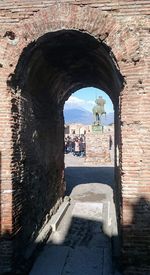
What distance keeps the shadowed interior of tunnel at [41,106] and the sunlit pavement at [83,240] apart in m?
0.47

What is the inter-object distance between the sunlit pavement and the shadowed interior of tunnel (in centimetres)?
47

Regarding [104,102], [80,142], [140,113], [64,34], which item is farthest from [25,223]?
[80,142]

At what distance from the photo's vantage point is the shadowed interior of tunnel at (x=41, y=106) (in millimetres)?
5984

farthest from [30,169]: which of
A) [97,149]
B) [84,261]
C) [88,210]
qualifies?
[97,149]

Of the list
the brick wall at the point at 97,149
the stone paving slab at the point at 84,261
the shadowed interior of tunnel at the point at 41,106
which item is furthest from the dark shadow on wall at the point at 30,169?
the brick wall at the point at 97,149

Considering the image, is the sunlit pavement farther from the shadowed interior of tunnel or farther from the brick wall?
the brick wall

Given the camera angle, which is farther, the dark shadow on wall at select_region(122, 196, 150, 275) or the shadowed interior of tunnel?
the shadowed interior of tunnel

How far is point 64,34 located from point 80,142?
2266 centimetres

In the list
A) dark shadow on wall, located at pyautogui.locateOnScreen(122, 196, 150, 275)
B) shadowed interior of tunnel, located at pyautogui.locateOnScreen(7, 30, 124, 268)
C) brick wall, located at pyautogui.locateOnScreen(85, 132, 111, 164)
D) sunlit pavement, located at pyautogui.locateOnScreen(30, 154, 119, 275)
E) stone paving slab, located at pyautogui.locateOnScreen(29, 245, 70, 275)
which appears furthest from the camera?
brick wall, located at pyautogui.locateOnScreen(85, 132, 111, 164)

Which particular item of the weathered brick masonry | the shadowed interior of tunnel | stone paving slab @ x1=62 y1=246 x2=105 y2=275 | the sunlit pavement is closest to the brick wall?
Result: the sunlit pavement

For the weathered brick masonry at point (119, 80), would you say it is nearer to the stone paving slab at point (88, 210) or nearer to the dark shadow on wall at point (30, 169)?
the dark shadow on wall at point (30, 169)

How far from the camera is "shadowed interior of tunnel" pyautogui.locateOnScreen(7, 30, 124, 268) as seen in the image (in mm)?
5984

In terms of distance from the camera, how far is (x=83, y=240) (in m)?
7.83

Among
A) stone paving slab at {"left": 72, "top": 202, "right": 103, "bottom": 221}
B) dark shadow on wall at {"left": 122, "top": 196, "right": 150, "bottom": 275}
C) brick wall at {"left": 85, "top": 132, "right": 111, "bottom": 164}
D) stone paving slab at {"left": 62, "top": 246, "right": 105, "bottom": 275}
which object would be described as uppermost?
brick wall at {"left": 85, "top": 132, "right": 111, "bottom": 164}
